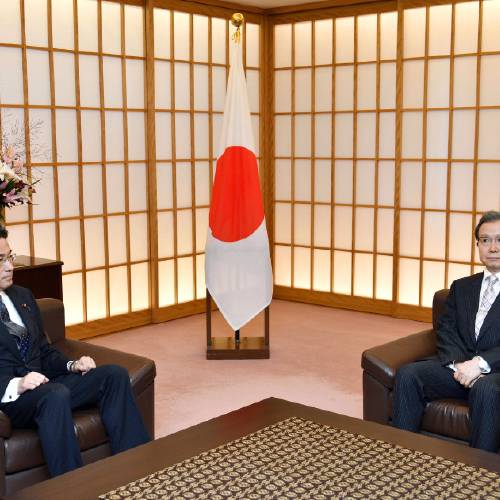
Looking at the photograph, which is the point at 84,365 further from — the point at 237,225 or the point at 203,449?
the point at 237,225

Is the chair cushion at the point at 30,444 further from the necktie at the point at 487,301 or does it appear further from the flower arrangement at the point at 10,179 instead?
the necktie at the point at 487,301

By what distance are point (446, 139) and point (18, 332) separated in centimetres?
361

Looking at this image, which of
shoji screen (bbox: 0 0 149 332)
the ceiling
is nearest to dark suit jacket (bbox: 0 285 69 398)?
shoji screen (bbox: 0 0 149 332)

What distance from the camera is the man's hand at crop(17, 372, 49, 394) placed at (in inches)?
109

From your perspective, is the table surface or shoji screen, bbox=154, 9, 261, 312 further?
shoji screen, bbox=154, 9, 261, 312

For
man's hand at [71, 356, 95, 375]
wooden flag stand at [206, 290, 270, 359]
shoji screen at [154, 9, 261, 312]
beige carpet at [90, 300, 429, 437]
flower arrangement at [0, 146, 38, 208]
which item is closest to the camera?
man's hand at [71, 356, 95, 375]

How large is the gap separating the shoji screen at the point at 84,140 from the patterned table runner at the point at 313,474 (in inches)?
120

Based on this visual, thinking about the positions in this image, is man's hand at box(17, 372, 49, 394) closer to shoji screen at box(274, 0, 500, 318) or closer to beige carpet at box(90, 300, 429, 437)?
beige carpet at box(90, 300, 429, 437)

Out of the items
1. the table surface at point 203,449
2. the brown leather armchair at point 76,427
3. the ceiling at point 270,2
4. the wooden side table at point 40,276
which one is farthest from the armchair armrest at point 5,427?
the ceiling at point 270,2

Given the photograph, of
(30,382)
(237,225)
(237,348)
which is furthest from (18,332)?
(237,348)

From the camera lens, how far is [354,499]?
78.4 inches

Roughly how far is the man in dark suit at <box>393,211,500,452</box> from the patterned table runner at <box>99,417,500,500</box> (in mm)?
598

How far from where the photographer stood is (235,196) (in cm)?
473

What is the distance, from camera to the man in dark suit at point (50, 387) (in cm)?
268
